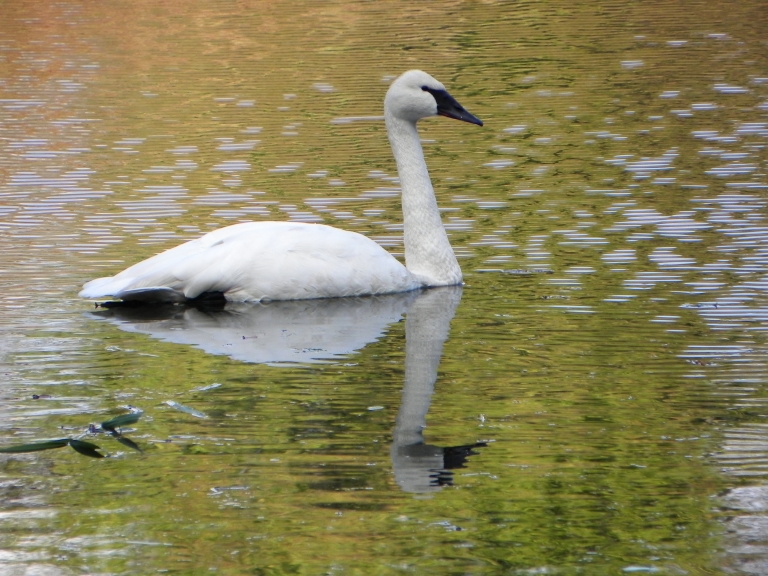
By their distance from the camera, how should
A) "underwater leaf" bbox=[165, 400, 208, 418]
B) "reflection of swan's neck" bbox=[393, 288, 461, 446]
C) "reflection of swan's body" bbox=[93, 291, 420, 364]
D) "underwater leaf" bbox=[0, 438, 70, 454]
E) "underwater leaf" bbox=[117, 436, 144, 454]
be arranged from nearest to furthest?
"underwater leaf" bbox=[0, 438, 70, 454], "underwater leaf" bbox=[117, 436, 144, 454], "reflection of swan's neck" bbox=[393, 288, 461, 446], "underwater leaf" bbox=[165, 400, 208, 418], "reflection of swan's body" bbox=[93, 291, 420, 364]

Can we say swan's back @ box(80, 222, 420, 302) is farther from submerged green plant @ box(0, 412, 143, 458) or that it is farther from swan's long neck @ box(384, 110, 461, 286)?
submerged green plant @ box(0, 412, 143, 458)

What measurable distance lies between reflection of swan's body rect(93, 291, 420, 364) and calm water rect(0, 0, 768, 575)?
35 mm

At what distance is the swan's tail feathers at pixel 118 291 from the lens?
28.1 ft

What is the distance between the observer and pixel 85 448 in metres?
5.69

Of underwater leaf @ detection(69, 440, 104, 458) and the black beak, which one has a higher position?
the black beak

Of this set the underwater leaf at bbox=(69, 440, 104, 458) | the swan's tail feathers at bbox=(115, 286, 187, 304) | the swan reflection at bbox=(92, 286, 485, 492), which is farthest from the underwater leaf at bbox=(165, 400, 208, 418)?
the swan's tail feathers at bbox=(115, 286, 187, 304)

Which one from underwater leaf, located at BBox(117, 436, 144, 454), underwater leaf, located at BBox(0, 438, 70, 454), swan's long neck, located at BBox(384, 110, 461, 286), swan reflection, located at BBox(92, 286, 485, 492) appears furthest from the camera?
swan's long neck, located at BBox(384, 110, 461, 286)

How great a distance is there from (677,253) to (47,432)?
16.5 feet

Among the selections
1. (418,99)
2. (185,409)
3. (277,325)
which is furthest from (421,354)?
(418,99)

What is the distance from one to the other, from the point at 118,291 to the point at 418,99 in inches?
102

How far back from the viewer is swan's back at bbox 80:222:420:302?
8656 millimetres

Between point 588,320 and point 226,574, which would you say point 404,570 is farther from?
point 588,320

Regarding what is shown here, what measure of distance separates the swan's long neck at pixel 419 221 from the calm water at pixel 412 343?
261mm

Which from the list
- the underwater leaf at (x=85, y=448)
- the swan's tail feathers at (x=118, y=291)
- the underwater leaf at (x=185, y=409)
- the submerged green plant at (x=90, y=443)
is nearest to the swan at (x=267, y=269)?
the swan's tail feathers at (x=118, y=291)
